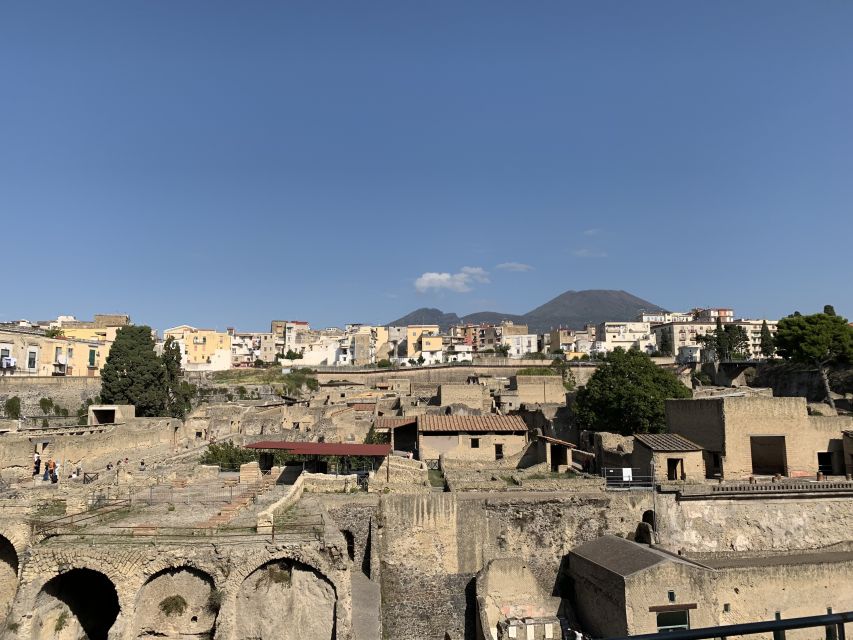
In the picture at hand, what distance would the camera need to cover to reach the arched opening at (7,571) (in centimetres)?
1667

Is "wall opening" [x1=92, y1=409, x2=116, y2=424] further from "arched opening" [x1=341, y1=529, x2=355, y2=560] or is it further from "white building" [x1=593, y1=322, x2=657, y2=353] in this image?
"white building" [x1=593, y1=322, x2=657, y2=353]

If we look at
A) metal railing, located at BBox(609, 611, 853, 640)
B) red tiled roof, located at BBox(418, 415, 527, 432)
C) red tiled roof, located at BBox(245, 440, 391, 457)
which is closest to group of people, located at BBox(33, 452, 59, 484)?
red tiled roof, located at BBox(245, 440, 391, 457)

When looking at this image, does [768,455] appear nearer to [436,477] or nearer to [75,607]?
[436,477]

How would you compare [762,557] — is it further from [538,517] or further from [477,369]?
[477,369]

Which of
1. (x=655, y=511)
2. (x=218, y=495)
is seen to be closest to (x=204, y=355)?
(x=218, y=495)

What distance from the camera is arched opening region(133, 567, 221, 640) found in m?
14.9

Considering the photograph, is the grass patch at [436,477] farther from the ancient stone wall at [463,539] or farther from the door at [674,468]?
the door at [674,468]

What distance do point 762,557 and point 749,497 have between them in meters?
2.58

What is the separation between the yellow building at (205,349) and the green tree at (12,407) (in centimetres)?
4806

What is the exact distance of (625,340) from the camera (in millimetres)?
135875

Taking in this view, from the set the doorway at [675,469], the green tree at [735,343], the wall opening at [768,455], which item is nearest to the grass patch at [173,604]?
the doorway at [675,469]

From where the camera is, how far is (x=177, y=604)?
49.2 ft

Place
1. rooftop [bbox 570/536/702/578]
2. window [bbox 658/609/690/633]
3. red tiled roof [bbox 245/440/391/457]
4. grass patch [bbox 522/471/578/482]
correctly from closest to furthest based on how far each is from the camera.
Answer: window [bbox 658/609/690/633], rooftop [bbox 570/536/702/578], grass patch [bbox 522/471/578/482], red tiled roof [bbox 245/440/391/457]

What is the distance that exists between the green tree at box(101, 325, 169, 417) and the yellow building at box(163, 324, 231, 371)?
155ft
